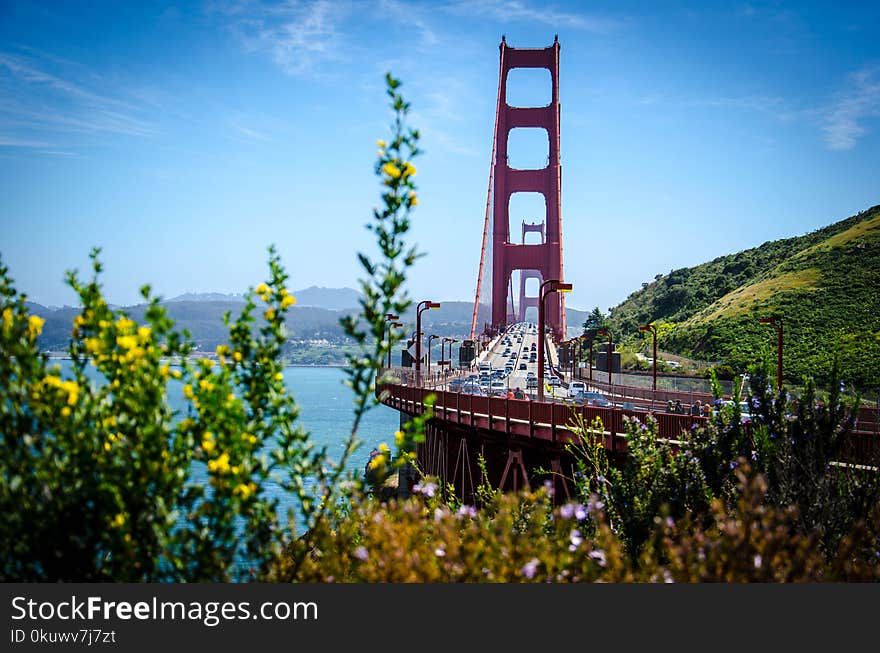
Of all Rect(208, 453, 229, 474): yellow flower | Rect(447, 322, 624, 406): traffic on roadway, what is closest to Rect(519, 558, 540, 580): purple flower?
Rect(208, 453, 229, 474): yellow flower

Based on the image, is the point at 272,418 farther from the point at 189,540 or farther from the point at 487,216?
the point at 487,216

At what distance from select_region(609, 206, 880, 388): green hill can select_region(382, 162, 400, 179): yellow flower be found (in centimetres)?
3458

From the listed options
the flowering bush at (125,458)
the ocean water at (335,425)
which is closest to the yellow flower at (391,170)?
the flowering bush at (125,458)

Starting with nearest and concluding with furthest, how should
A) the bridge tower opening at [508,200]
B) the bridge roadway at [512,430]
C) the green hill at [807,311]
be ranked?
the bridge roadway at [512,430] → the green hill at [807,311] → the bridge tower opening at [508,200]

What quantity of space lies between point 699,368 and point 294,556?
4285cm

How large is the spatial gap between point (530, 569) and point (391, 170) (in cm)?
232

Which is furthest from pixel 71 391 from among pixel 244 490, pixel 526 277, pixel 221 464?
pixel 526 277

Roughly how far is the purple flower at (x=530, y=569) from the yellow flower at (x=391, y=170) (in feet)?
7.45

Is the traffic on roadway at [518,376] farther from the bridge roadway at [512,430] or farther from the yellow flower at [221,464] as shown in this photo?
the yellow flower at [221,464]

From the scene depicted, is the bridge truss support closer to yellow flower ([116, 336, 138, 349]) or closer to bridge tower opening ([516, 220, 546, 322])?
yellow flower ([116, 336, 138, 349])

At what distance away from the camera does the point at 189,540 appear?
443cm

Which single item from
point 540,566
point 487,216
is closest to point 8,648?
point 540,566

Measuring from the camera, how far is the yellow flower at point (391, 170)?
488 centimetres

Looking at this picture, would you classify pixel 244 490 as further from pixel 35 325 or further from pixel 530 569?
pixel 530 569
